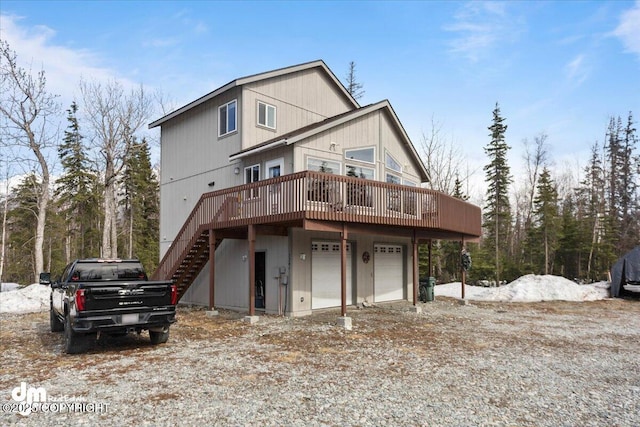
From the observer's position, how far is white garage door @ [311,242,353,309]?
47.4 ft

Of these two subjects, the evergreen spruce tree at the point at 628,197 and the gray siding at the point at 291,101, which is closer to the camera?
the gray siding at the point at 291,101

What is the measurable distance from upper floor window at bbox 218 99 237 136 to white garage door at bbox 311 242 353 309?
550cm

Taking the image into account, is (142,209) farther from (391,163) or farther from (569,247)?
(569,247)

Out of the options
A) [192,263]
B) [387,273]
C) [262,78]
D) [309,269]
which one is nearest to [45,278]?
[192,263]

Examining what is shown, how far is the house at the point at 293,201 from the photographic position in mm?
12516

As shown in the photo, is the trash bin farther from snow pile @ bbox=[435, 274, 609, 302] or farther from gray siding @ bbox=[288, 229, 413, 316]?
snow pile @ bbox=[435, 274, 609, 302]

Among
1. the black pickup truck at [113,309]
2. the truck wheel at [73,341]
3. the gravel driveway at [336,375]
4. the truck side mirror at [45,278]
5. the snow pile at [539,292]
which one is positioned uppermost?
the truck side mirror at [45,278]

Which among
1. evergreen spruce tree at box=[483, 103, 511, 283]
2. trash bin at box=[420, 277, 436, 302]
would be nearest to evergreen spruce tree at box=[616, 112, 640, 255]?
evergreen spruce tree at box=[483, 103, 511, 283]

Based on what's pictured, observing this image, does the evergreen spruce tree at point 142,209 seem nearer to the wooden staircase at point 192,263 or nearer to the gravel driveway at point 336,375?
the wooden staircase at point 192,263

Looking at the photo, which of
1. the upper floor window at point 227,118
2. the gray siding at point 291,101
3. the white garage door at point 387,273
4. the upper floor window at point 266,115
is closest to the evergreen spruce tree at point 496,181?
the white garage door at point 387,273

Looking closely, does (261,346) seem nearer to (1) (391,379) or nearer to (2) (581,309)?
(1) (391,379)

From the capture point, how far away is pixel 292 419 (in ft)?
16.8

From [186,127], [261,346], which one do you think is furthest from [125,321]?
[186,127]

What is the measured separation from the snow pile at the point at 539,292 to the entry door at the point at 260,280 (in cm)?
1052
